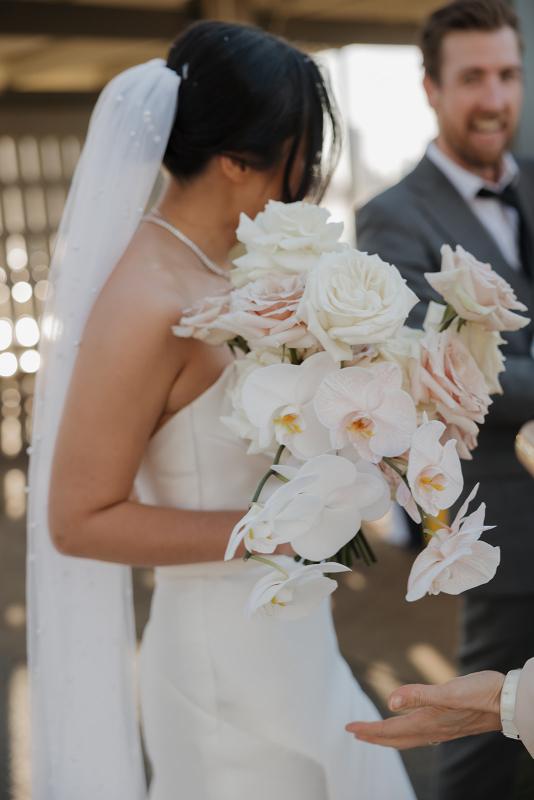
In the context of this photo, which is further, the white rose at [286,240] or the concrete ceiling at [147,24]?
the concrete ceiling at [147,24]

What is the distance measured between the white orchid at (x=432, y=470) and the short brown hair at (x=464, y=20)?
193 cm

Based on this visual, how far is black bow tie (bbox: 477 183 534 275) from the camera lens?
2645 mm

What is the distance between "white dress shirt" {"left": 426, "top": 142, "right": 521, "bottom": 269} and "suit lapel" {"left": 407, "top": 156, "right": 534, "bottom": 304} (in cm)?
3

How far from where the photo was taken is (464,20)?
9.02 feet

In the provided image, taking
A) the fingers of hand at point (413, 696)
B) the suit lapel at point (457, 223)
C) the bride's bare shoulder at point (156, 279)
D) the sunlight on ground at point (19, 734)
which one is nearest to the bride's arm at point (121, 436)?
the bride's bare shoulder at point (156, 279)

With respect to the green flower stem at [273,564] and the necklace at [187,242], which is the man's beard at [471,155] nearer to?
the necklace at [187,242]

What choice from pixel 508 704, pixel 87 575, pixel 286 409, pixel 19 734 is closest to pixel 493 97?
pixel 87 575

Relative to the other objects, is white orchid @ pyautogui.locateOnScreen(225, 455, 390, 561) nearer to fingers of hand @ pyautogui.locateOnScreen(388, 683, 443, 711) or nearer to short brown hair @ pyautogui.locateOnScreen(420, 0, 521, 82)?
fingers of hand @ pyautogui.locateOnScreen(388, 683, 443, 711)

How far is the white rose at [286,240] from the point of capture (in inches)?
53.5

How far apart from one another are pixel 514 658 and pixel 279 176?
136 centimetres

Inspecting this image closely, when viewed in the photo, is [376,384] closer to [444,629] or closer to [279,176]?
[279,176]

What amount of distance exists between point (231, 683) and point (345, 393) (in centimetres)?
82

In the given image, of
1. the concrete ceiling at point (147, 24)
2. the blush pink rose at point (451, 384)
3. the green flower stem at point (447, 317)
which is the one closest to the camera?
the blush pink rose at point (451, 384)

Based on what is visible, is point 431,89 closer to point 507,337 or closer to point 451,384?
point 507,337
